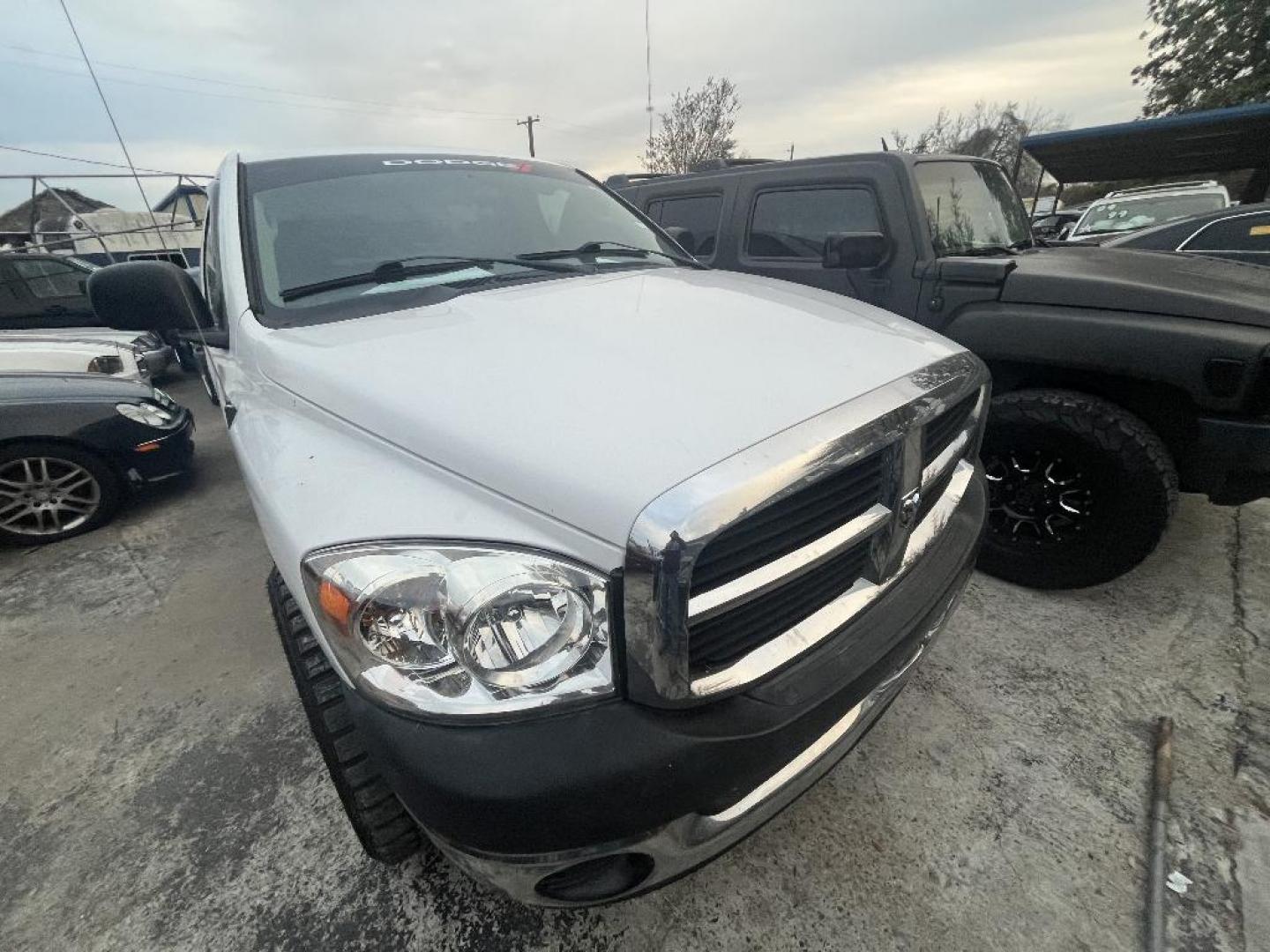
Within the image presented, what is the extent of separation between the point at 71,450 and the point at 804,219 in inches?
190

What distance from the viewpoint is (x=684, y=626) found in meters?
0.99

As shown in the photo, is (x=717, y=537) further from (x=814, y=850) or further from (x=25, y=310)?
(x=25, y=310)

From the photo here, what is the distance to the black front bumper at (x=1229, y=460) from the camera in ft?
7.22

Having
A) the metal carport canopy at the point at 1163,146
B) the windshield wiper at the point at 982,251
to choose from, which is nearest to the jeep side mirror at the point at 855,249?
the windshield wiper at the point at 982,251

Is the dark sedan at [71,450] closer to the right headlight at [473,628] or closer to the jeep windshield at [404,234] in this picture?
the jeep windshield at [404,234]

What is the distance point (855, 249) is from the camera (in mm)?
3000

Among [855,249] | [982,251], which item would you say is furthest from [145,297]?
[982,251]

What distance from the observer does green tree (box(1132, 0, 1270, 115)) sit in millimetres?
18891

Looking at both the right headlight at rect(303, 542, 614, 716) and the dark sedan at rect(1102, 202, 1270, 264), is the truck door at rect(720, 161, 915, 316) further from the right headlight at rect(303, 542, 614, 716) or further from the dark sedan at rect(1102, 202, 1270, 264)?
the dark sedan at rect(1102, 202, 1270, 264)

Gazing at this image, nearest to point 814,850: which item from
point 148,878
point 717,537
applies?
point 717,537

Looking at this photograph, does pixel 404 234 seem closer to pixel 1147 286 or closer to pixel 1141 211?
pixel 1147 286

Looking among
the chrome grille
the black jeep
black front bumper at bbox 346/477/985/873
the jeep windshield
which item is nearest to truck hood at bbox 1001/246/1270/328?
the black jeep

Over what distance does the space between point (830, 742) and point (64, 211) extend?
14.8 meters

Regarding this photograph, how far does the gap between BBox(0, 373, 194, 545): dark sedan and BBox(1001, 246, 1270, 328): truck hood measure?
5212mm
